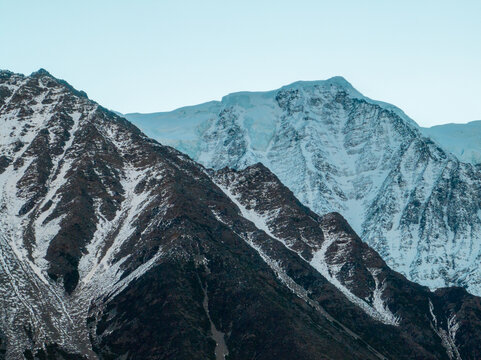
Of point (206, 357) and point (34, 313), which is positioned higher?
point (34, 313)

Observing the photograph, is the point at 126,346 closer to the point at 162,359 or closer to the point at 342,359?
the point at 162,359

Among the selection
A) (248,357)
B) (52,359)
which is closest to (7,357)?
(52,359)

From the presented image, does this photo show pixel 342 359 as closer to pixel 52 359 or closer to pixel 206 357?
pixel 206 357

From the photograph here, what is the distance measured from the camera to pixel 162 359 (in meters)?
188

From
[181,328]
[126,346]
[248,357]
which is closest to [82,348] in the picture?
[126,346]

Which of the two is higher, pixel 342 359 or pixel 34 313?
pixel 34 313

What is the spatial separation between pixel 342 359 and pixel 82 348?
227 feet

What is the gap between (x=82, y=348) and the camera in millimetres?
193000

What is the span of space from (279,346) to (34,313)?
66658 millimetres

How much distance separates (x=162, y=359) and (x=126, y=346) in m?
13.0

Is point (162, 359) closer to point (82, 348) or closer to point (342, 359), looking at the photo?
point (82, 348)

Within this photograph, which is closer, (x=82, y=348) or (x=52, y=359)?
(x=52, y=359)

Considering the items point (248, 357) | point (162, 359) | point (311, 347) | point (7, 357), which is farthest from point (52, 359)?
point (311, 347)

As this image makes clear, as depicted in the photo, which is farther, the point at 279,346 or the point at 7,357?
the point at 279,346
